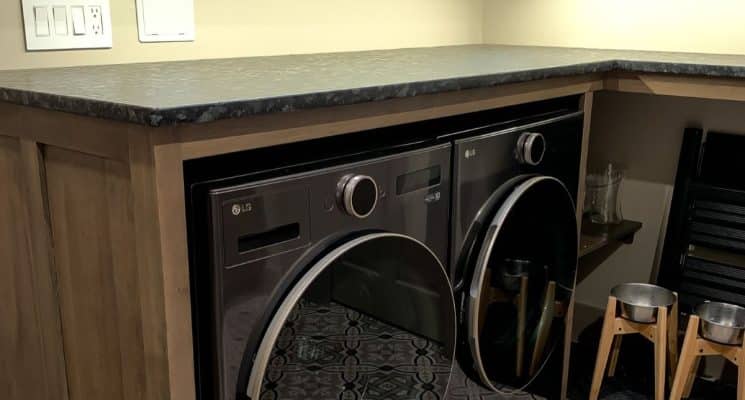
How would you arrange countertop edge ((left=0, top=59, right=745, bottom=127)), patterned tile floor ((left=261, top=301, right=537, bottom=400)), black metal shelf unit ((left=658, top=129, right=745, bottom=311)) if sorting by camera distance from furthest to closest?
1. black metal shelf unit ((left=658, top=129, right=745, bottom=311))
2. patterned tile floor ((left=261, top=301, right=537, bottom=400))
3. countertop edge ((left=0, top=59, right=745, bottom=127))

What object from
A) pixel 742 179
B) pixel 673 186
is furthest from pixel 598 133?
pixel 742 179

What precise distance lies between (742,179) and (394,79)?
46.9 inches

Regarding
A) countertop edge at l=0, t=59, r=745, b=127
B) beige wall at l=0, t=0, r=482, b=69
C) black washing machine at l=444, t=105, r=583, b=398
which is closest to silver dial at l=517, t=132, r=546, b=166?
black washing machine at l=444, t=105, r=583, b=398

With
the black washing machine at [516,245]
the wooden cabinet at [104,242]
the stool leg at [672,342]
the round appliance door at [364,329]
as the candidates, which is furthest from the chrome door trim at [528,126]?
the stool leg at [672,342]

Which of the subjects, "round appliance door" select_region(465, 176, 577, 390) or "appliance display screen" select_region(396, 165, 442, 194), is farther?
"round appliance door" select_region(465, 176, 577, 390)

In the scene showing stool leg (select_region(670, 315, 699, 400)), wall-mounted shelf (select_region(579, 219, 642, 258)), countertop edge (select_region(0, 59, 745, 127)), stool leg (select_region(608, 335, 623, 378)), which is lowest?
stool leg (select_region(608, 335, 623, 378))

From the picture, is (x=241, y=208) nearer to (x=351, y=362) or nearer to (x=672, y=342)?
(x=351, y=362)

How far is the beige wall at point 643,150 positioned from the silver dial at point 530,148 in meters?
0.79

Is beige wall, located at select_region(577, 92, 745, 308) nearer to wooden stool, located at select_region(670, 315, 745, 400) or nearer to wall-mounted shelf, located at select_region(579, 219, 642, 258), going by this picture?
wall-mounted shelf, located at select_region(579, 219, 642, 258)

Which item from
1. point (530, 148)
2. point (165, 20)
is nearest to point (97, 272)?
point (165, 20)

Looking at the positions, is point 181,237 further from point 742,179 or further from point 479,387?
point 742,179

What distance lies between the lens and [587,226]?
204 cm

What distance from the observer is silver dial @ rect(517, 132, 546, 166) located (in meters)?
1.38

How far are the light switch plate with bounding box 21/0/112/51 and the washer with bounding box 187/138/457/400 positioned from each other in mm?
564
